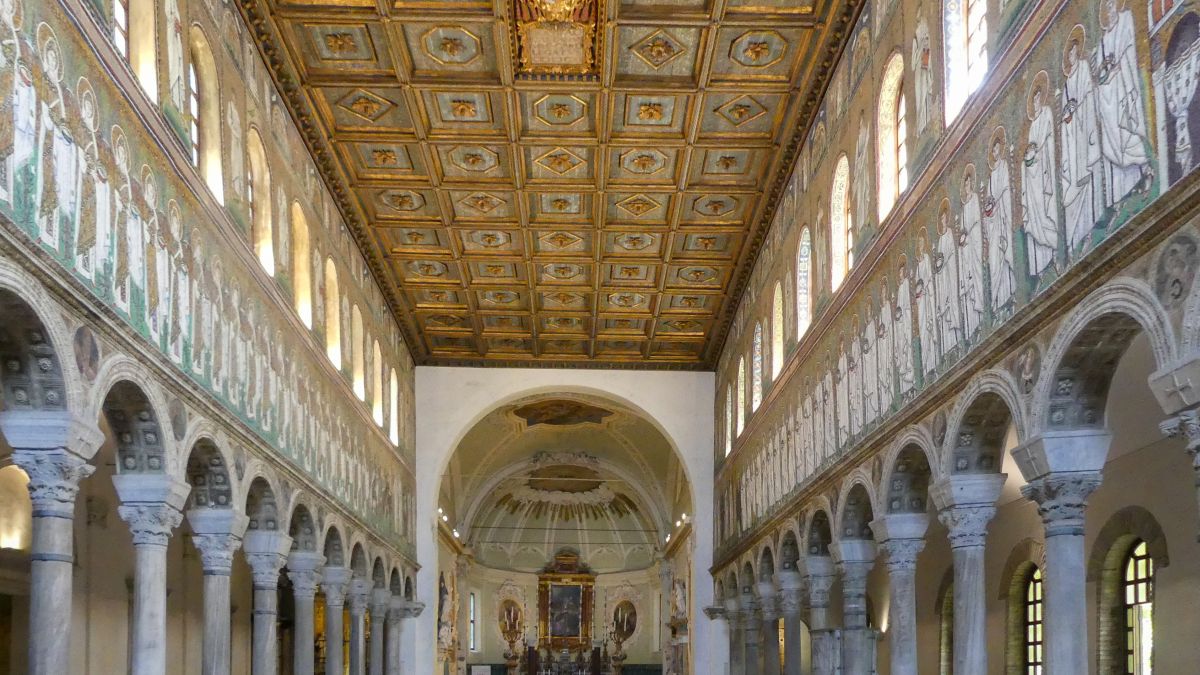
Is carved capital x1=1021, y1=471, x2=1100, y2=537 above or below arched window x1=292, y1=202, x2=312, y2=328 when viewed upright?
below

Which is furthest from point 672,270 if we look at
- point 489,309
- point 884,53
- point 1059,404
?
point 1059,404

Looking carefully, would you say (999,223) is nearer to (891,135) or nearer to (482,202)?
(891,135)

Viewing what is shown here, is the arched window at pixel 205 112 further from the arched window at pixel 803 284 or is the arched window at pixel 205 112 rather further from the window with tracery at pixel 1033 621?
the window with tracery at pixel 1033 621

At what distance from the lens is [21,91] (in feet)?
35.9

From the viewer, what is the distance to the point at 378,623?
113 feet

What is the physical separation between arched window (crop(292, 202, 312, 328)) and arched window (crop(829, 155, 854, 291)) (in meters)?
8.86

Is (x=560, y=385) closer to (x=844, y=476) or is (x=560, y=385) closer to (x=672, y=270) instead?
(x=672, y=270)

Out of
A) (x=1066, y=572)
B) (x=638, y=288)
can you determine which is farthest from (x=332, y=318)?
(x=1066, y=572)

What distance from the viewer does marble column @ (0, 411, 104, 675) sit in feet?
38.7

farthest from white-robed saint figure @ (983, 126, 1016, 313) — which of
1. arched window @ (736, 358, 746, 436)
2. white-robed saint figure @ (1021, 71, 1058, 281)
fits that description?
arched window @ (736, 358, 746, 436)

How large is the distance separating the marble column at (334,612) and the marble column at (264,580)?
17.7 ft

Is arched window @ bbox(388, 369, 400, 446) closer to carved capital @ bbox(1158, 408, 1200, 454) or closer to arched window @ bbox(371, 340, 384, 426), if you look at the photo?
arched window @ bbox(371, 340, 384, 426)

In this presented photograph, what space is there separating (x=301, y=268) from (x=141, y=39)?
920 centimetres

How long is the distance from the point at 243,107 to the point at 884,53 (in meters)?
8.85
